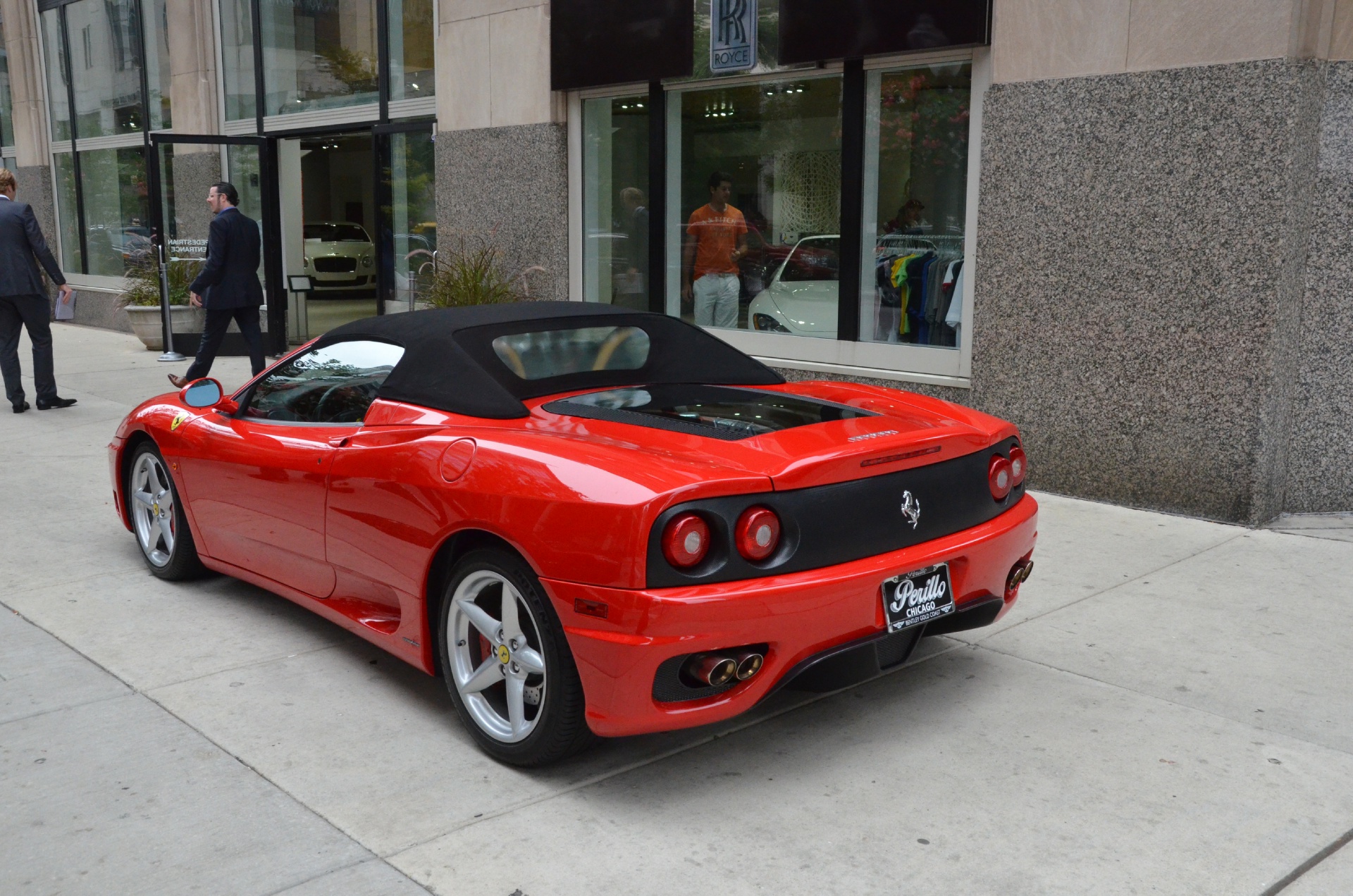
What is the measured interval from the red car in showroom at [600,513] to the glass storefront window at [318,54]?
8962 mm

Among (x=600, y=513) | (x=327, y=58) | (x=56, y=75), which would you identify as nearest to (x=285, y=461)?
(x=600, y=513)

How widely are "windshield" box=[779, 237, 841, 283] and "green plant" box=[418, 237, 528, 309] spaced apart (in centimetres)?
271

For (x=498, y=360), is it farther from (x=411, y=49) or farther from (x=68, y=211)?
(x=68, y=211)

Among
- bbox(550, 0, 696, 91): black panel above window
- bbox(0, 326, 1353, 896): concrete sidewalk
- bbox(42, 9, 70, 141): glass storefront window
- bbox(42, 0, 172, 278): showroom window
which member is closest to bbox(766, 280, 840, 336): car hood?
bbox(550, 0, 696, 91): black panel above window

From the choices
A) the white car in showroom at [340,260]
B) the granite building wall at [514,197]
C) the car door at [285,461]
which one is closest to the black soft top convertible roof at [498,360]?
the car door at [285,461]

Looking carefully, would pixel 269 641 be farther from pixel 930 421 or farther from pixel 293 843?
pixel 930 421

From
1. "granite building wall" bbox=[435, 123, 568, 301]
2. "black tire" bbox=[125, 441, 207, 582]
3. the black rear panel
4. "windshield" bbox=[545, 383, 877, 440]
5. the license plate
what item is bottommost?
"black tire" bbox=[125, 441, 207, 582]

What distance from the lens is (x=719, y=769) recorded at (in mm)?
3607

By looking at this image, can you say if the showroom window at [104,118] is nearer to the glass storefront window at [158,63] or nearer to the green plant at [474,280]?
the glass storefront window at [158,63]

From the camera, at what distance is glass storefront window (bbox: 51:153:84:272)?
743 inches

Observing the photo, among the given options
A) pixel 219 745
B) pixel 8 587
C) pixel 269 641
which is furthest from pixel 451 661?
pixel 8 587

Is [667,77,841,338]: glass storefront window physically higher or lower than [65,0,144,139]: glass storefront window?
lower

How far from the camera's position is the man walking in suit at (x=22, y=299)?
32.9 ft

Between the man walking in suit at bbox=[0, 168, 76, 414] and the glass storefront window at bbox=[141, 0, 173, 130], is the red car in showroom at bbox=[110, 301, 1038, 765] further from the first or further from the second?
the glass storefront window at bbox=[141, 0, 173, 130]
